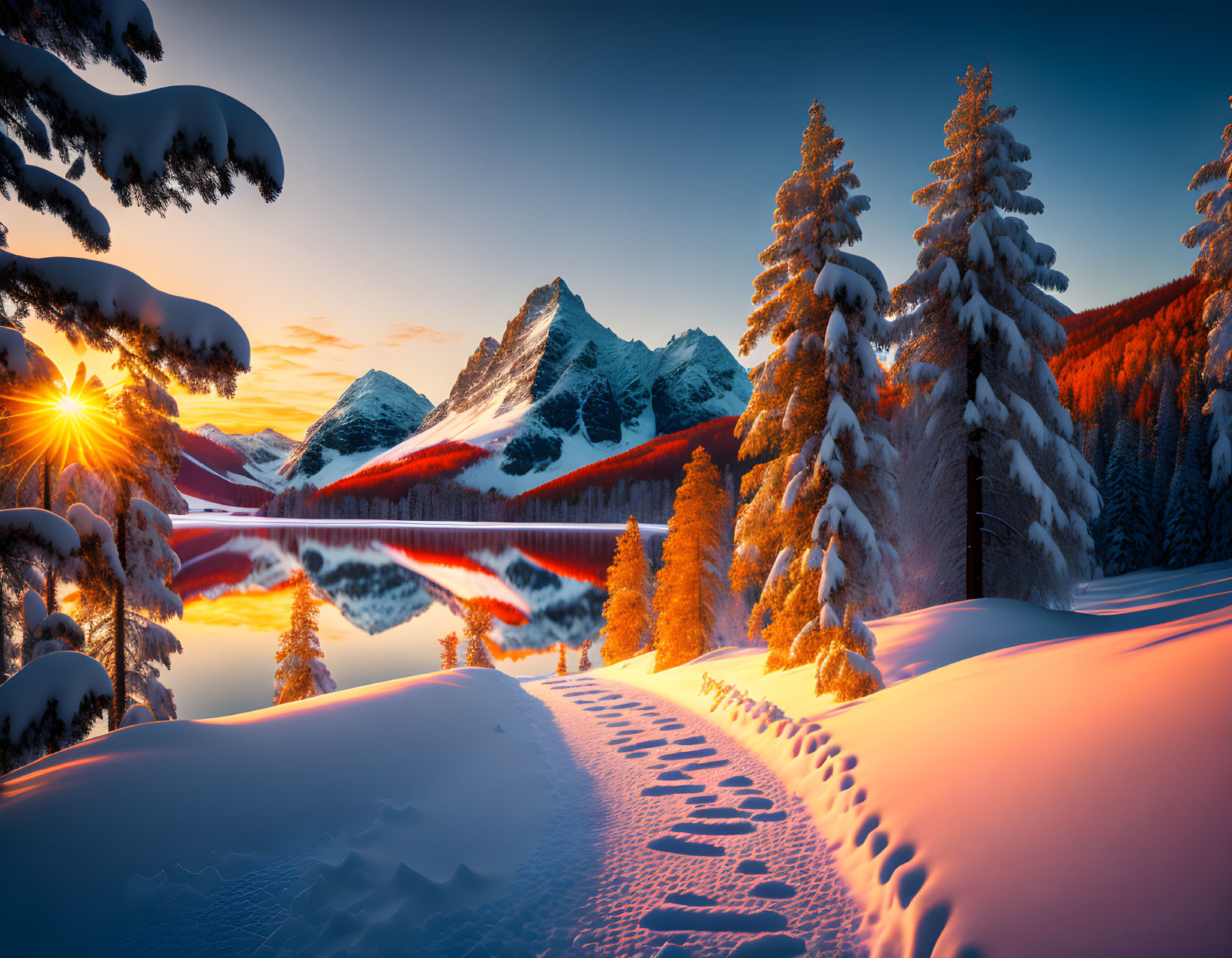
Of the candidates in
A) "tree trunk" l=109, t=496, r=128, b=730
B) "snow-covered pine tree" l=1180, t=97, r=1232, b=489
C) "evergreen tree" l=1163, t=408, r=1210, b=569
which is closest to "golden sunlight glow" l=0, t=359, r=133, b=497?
"tree trunk" l=109, t=496, r=128, b=730

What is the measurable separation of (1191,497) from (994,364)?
2882 cm

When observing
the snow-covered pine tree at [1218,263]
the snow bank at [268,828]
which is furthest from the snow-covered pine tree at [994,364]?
the snow bank at [268,828]

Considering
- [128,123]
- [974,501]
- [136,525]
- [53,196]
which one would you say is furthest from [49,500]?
[974,501]

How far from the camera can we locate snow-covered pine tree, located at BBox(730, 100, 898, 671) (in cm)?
975

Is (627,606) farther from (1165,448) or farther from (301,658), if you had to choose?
(1165,448)

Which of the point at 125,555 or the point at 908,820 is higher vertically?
the point at 125,555

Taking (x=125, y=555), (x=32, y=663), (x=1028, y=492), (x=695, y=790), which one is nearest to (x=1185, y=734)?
(x=695, y=790)

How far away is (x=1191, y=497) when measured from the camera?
29.5 meters

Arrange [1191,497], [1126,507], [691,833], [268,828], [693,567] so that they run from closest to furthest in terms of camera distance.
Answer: [268,828], [691,833], [693,567], [1191,497], [1126,507]

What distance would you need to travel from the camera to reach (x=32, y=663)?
388cm

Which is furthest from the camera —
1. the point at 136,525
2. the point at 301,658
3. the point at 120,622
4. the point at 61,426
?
the point at 301,658

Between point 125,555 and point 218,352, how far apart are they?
12.6 meters

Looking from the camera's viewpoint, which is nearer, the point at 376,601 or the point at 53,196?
the point at 53,196

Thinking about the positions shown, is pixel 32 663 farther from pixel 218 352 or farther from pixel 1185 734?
pixel 1185 734
